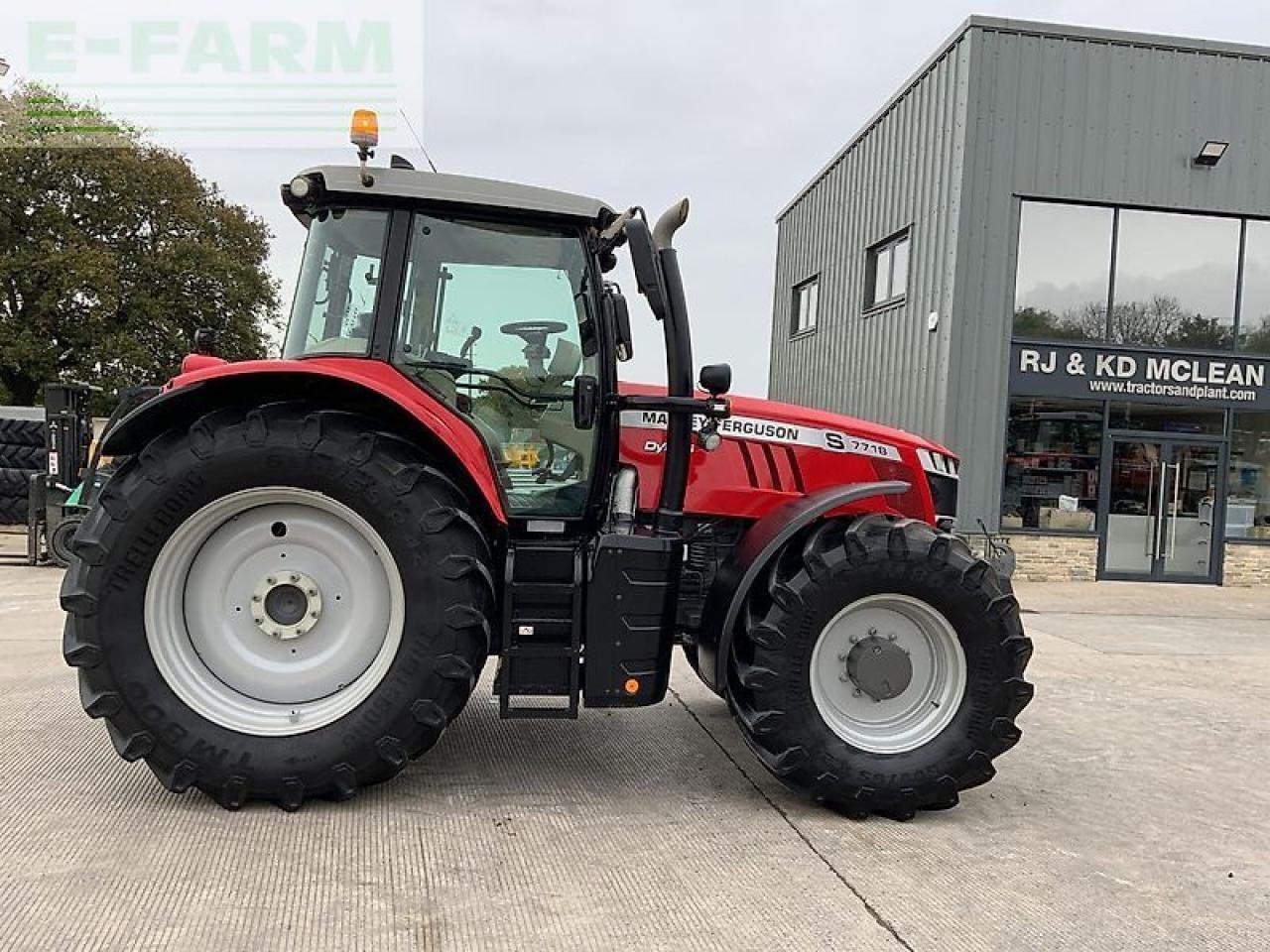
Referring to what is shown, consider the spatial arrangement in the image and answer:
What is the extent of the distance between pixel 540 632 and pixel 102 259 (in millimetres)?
21611

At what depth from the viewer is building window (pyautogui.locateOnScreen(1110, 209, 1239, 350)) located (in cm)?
1215

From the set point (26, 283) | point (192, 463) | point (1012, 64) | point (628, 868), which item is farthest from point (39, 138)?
point (628, 868)

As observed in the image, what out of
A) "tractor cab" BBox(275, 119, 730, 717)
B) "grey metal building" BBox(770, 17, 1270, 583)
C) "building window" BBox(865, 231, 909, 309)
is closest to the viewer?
"tractor cab" BBox(275, 119, 730, 717)

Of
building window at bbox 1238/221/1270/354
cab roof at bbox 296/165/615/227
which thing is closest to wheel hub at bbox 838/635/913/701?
cab roof at bbox 296/165/615/227

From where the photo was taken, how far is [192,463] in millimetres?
3389

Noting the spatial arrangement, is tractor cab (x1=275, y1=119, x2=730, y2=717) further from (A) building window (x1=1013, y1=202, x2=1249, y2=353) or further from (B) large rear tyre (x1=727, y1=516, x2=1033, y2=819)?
(A) building window (x1=1013, y1=202, x2=1249, y2=353)

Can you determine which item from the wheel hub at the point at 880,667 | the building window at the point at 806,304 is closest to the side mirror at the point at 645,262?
the wheel hub at the point at 880,667

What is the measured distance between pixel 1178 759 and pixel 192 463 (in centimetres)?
472

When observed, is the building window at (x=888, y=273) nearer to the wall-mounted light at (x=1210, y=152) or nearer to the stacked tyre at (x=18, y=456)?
the wall-mounted light at (x=1210, y=152)

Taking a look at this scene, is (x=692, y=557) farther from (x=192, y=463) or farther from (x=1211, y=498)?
(x=1211, y=498)

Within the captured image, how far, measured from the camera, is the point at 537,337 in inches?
150

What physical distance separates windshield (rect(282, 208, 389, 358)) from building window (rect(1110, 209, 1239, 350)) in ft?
36.3

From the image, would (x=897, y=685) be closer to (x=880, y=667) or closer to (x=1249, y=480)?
(x=880, y=667)

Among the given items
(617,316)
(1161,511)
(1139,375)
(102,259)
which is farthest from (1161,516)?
(102,259)
